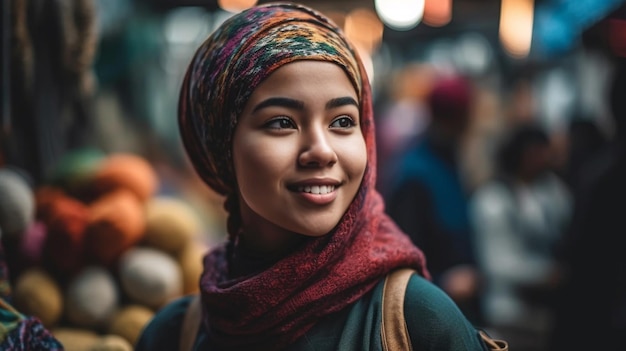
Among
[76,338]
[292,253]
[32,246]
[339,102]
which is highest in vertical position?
[339,102]

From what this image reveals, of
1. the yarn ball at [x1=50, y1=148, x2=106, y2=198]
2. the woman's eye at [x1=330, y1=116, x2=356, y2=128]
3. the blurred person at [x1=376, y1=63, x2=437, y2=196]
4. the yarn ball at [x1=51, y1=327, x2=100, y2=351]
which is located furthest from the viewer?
the blurred person at [x1=376, y1=63, x2=437, y2=196]

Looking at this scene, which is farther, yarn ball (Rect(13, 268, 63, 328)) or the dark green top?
yarn ball (Rect(13, 268, 63, 328))

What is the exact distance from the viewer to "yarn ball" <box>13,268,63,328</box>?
2.19 meters

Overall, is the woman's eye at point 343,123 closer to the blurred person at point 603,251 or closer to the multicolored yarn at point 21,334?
the multicolored yarn at point 21,334

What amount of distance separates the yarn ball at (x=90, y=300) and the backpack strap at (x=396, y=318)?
1.10 meters

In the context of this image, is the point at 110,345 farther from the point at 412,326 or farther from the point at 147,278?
the point at 412,326

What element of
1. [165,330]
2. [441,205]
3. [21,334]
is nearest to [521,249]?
[441,205]

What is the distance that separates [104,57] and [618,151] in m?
2.67

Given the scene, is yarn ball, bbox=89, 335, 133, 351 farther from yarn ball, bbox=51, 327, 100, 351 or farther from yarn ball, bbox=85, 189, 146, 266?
yarn ball, bbox=85, 189, 146, 266

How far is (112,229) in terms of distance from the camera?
2283mm

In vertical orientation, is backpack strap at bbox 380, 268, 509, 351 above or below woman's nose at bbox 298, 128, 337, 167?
below

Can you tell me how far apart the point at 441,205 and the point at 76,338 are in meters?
1.86

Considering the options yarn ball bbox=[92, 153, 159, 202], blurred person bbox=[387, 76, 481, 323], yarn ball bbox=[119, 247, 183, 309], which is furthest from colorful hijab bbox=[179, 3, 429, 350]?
blurred person bbox=[387, 76, 481, 323]

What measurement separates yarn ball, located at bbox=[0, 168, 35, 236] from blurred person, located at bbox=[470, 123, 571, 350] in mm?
3088
